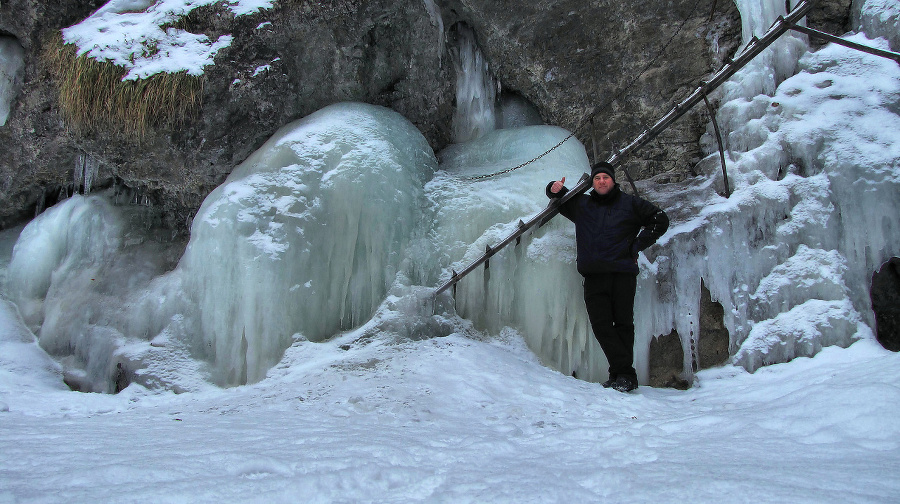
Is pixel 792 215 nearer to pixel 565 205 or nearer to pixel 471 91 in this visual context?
pixel 565 205

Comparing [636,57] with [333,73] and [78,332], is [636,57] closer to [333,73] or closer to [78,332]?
[333,73]

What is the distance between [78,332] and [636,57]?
18.4 ft

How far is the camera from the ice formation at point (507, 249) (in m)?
3.74

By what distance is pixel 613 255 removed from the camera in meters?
3.79

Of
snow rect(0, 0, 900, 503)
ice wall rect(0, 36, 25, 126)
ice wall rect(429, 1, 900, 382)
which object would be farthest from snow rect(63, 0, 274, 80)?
ice wall rect(429, 1, 900, 382)

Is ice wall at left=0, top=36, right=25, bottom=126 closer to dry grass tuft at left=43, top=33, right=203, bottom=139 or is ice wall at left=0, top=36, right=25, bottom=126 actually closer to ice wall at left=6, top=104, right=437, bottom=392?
dry grass tuft at left=43, top=33, right=203, bottom=139

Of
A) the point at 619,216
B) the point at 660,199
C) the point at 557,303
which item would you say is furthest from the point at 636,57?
the point at 557,303

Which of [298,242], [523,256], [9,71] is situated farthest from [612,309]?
[9,71]

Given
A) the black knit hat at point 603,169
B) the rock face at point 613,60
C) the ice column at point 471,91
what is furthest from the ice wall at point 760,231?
the ice column at point 471,91

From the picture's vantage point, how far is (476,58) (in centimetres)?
593

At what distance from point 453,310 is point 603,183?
1.52m

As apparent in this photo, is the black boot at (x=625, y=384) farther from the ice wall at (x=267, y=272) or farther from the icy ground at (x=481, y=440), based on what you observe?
the ice wall at (x=267, y=272)

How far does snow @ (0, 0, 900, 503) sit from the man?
14.5 inches

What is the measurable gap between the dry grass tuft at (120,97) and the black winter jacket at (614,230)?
3.51 meters
